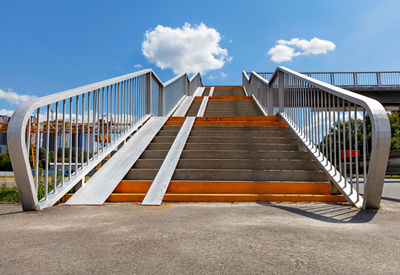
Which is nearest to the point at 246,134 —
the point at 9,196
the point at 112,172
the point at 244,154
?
the point at 244,154

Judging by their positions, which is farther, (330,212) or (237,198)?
(237,198)

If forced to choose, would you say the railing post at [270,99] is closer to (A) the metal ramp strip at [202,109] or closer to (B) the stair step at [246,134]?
(B) the stair step at [246,134]

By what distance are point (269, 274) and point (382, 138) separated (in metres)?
1.91

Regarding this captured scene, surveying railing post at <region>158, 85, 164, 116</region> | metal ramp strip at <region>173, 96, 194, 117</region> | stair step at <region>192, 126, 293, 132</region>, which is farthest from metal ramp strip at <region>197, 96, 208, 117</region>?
stair step at <region>192, 126, 293, 132</region>

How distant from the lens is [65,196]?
11.6ft

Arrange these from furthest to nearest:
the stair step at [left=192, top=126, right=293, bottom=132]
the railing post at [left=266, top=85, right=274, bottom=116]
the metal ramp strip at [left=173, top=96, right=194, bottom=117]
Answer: the metal ramp strip at [left=173, top=96, right=194, bottom=117] → the railing post at [left=266, top=85, right=274, bottom=116] → the stair step at [left=192, top=126, right=293, bottom=132]

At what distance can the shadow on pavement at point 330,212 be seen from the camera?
8.63 feet

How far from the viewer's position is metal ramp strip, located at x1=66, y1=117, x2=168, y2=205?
3.50 metres

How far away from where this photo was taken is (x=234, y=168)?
4.44 m

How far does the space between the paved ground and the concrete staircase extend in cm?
64

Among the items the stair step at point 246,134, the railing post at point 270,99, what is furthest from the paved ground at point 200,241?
the railing post at point 270,99

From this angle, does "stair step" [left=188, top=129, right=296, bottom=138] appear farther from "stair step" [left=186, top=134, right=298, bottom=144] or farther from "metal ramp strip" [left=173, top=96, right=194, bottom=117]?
"metal ramp strip" [left=173, top=96, right=194, bottom=117]

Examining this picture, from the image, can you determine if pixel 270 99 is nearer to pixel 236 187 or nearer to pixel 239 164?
pixel 239 164

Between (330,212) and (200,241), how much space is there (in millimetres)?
1665
